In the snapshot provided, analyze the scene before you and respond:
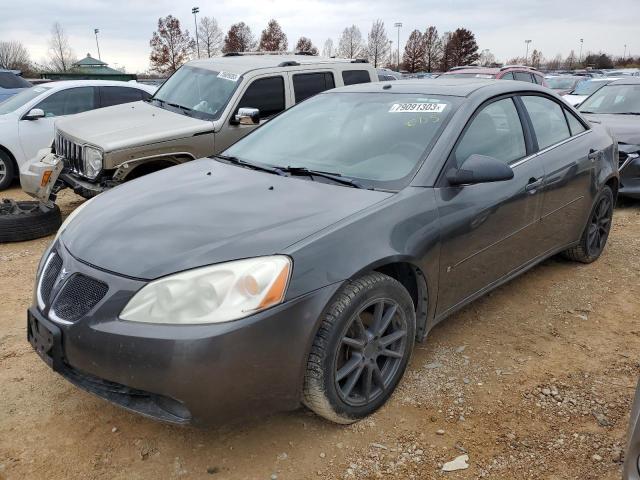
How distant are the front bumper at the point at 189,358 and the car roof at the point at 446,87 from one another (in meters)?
1.82

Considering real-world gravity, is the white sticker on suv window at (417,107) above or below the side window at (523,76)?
above

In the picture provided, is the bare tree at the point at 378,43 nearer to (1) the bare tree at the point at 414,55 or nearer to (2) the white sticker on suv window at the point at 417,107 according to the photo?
(1) the bare tree at the point at 414,55

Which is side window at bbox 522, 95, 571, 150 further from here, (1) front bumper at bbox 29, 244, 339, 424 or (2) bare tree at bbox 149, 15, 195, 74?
(2) bare tree at bbox 149, 15, 195, 74

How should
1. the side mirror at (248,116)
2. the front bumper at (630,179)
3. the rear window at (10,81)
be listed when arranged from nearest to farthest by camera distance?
the side mirror at (248,116) < the front bumper at (630,179) < the rear window at (10,81)

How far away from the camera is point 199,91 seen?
6559 millimetres

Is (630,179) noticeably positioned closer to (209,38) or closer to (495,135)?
(495,135)

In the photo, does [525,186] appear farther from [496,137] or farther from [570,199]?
[570,199]

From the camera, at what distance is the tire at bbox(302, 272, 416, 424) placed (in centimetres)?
244

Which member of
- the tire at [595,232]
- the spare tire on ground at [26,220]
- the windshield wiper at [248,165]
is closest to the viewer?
the windshield wiper at [248,165]

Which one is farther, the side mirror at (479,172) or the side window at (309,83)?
the side window at (309,83)

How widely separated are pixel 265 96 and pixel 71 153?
2205 millimetres

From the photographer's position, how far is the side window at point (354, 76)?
7.18 metres

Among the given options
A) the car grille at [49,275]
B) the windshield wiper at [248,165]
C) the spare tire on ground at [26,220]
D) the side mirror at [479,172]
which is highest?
the side mirror at [479,172]

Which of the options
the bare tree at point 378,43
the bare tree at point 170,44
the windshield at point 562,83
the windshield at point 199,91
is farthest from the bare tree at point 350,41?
the windshield at point 199,91
